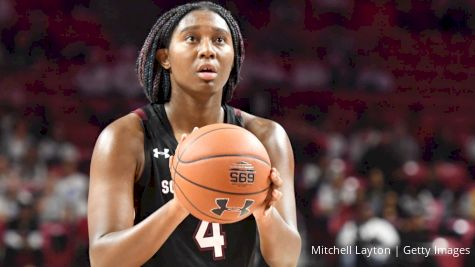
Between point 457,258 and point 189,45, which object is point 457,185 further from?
point 189,45

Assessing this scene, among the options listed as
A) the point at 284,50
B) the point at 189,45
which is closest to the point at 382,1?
the point at 284,50

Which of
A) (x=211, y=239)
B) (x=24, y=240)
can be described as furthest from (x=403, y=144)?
(x=211, y=239)

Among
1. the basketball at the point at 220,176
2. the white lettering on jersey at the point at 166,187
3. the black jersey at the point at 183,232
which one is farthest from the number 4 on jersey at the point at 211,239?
the basketball at the point at 220,176

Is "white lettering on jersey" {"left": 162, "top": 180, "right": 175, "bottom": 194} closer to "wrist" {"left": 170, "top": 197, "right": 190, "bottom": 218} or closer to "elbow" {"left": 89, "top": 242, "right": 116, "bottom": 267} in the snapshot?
"elbow" {"left": 89, "top": 242, "right": 116, "bottom": 267}

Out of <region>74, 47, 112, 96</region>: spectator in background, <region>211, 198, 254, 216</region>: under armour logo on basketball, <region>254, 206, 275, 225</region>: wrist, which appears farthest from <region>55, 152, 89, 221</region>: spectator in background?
<region>211, 198, 254, 216</region>: under armour logo on basketball

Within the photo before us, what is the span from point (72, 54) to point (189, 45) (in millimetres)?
4958

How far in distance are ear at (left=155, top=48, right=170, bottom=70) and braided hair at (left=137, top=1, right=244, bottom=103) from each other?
14 mm

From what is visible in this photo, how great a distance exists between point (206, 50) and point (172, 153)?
0.38 metres

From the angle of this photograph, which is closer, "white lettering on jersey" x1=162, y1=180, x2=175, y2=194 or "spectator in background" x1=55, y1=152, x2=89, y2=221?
"white lettering on jersey" x1=162, y1=180, x2=175, y2=194

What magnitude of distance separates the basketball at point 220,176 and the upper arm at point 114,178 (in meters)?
0.37

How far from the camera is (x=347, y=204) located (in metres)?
6.83

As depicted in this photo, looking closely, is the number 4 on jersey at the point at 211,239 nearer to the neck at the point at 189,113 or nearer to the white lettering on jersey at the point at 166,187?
the white lettering on jersey at the point at 166,187

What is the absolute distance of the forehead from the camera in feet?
8.18

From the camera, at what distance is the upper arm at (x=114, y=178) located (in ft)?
7.54
